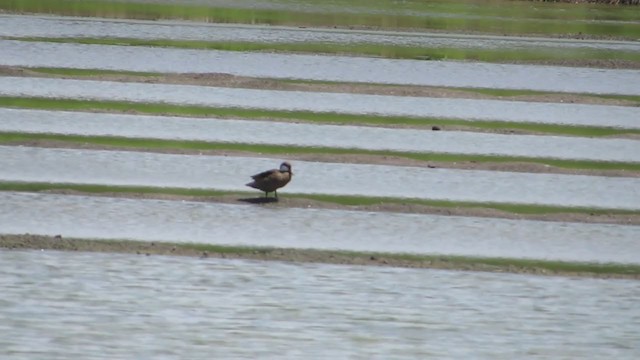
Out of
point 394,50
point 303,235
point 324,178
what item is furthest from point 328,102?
point 303,235

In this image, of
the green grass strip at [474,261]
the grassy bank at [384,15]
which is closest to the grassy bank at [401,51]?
the grassy bank at [384,15]

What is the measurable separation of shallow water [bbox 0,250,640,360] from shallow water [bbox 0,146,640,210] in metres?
3.85

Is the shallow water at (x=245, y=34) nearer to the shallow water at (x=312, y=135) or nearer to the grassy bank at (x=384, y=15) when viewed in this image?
the grassy bank at (x=384, y=15)

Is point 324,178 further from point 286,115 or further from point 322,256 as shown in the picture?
point 286,115

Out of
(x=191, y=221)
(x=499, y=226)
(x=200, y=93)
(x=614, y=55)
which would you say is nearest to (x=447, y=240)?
(x=499, y=226)

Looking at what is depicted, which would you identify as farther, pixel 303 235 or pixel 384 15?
pixel 384 15

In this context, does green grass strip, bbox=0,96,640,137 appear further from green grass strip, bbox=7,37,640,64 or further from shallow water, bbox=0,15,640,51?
shallow water, bbox=0,15,640,51

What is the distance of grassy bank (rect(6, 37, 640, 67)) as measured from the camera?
34.6 metres

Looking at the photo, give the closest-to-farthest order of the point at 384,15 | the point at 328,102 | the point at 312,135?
the point at 312,135, the point at 328,102, the point at 384,15

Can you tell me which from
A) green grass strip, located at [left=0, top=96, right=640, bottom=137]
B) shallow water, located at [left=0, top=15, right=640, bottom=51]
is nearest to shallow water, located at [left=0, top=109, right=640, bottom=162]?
green grass strip, located at [left=0, top=96, right=640, bottom=137]

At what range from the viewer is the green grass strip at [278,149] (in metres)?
22.3

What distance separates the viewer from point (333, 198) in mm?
19578

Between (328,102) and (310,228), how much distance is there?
982 cm

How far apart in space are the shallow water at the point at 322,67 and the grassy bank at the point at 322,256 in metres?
A: 13.5
